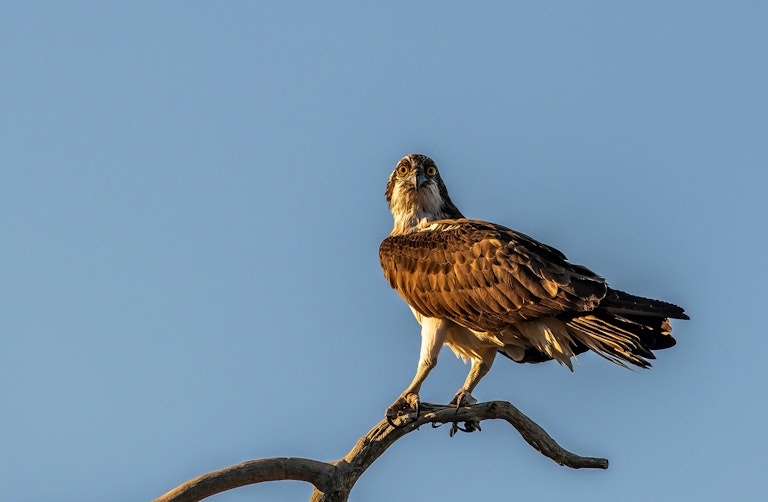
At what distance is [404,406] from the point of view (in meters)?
11.0

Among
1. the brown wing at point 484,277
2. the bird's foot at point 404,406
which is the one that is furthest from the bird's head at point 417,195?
the bird's foot at point 404,406

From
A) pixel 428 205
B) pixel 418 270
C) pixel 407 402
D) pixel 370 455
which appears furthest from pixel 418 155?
pixel 370 455

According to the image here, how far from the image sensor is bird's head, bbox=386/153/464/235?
1323 centimetres

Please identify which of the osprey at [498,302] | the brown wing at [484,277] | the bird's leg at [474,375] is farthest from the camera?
the bird's leg at [474,375]

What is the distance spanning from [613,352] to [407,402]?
6.45 ft

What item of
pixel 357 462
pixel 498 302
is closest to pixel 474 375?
pixel 498 302

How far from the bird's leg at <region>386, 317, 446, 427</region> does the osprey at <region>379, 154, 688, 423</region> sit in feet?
0.04

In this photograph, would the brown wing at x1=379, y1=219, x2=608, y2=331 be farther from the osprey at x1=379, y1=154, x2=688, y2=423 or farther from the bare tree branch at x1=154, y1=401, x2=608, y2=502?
the bare tree branch at x1=154, y1=401, x2=608, y2=502

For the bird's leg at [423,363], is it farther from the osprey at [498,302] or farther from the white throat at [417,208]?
the white throat at [417,208]

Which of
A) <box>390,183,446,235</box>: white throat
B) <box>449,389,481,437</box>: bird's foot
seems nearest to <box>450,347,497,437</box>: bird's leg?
<box>449,389,481,437</box>: bird's foot

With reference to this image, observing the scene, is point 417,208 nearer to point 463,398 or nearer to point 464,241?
point 464,241

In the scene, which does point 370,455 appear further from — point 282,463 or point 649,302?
point 649,302

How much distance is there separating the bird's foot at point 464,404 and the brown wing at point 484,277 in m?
0.68

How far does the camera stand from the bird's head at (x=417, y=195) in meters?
13.2
